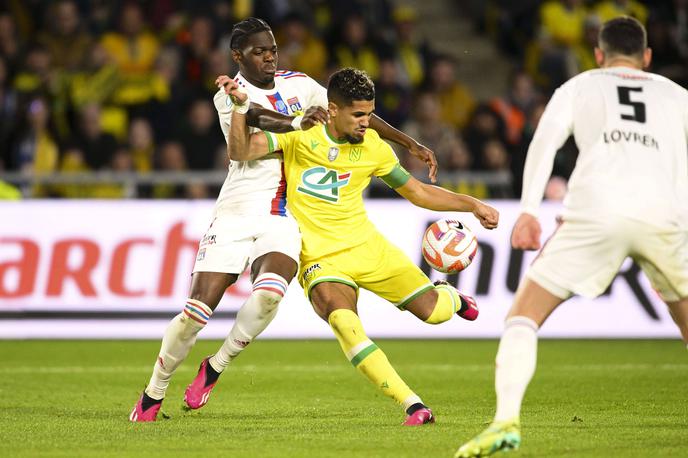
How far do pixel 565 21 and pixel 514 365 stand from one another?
1267 centimetres

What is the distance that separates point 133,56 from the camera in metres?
16.4

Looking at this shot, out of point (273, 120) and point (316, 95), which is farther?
point (316, 95)

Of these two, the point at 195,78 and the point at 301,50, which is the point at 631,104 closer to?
the point at 195,78

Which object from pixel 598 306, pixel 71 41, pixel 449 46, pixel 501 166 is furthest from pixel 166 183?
pixel 449 46

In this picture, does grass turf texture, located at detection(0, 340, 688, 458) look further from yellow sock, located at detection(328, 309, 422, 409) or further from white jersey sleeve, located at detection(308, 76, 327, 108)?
white jersey sleeve, located at detection(308, 76, 327, 108)

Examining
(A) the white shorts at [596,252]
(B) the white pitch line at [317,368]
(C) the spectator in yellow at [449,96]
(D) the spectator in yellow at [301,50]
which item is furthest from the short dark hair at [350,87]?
(C) the spectator in yellow at [449,96]

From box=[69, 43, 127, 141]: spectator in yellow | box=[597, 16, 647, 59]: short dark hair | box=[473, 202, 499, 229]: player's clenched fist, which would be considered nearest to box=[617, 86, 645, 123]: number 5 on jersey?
box=[597, 16, 647, 59]: short dark hair

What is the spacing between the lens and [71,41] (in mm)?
16375

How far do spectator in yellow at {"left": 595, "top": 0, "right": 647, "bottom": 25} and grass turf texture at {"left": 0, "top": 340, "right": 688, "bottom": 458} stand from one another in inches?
251

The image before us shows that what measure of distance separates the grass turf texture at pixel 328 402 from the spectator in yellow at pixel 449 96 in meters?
4.77

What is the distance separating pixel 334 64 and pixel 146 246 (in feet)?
15.3

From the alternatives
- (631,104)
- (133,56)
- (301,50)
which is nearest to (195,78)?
(133,56)

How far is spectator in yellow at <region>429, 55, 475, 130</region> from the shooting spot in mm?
16953

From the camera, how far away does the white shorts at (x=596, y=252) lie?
5879 mm
